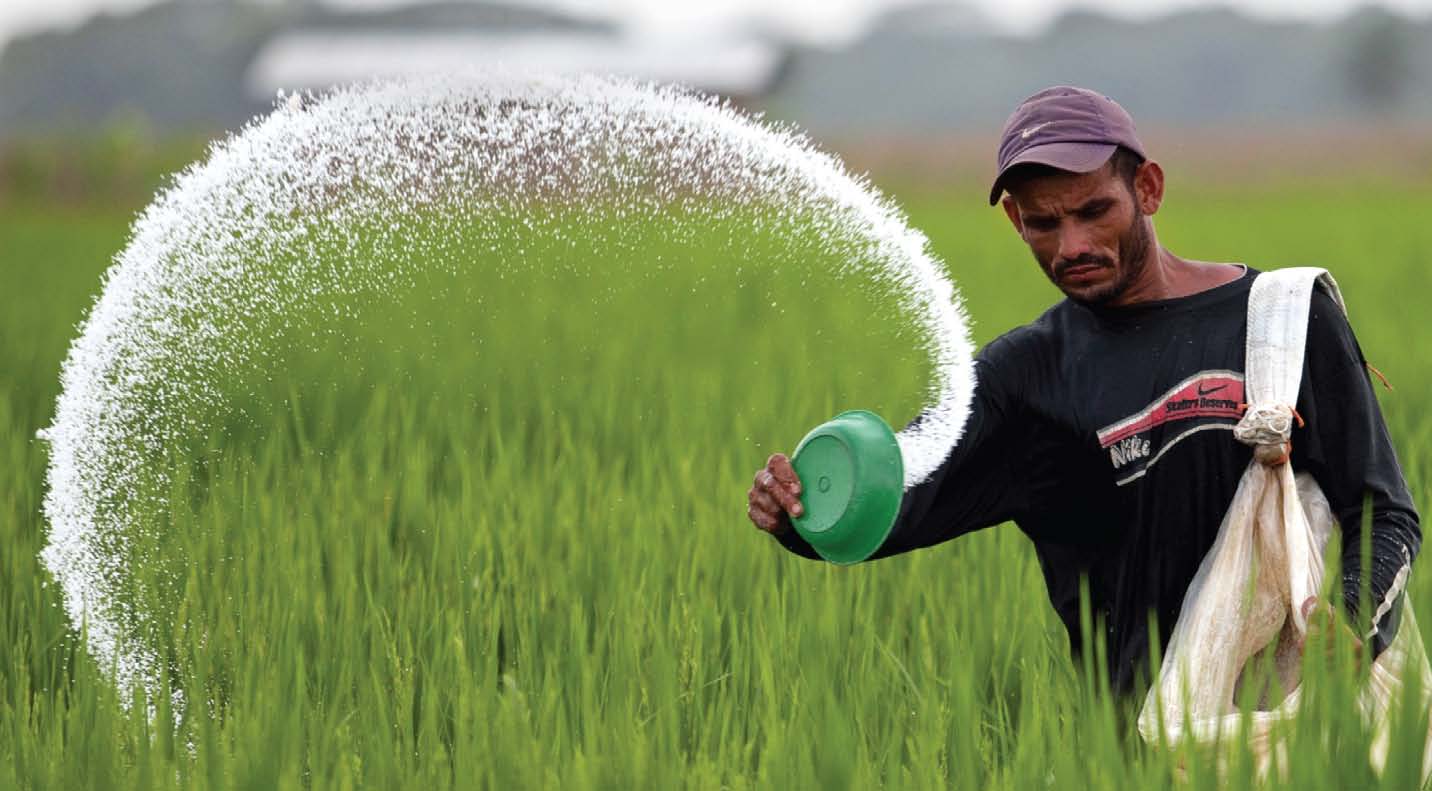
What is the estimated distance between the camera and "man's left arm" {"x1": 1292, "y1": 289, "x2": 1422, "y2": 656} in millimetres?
2037

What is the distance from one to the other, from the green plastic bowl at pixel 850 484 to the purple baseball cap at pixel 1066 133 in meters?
0.38

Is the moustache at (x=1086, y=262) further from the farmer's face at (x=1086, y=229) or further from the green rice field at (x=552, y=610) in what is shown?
the green rice field at (x=552, y=610)

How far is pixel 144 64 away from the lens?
130 metres

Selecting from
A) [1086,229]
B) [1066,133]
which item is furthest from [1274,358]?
[1066,133]

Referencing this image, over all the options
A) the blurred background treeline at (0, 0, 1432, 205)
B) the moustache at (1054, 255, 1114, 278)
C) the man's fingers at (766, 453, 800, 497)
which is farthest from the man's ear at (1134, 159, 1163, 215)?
the blurred background treeline at (0, 0, 1432, 205)

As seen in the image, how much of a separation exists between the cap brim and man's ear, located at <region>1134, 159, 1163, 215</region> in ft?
0.32

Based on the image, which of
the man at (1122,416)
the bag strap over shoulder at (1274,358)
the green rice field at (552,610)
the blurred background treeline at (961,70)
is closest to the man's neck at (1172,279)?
the man at (1122,416)

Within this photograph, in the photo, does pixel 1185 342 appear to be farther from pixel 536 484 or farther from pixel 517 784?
pixel 536 484

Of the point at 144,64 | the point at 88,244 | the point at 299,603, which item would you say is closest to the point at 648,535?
the point at 299,603

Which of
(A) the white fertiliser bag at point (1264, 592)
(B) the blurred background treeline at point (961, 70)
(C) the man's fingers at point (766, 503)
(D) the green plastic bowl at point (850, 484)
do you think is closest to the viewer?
(A) the white fertiliser bag at point (1264, 592)

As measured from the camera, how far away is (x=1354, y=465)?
210cm

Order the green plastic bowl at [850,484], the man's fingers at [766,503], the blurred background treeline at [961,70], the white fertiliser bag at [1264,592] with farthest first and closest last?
the blurred background treeline at [961,70] < the man's fingers at [766,503] < the green plastic bowl at [850,484] < the white fertiliser bag at [1264,592]

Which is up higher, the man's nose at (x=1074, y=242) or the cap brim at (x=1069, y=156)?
the cap brim at (x=1069, y=156)

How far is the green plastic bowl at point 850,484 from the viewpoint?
211cm
